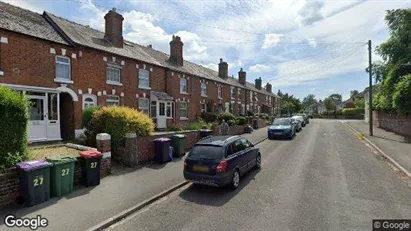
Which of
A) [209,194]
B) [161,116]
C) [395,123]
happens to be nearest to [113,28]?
[161,116]

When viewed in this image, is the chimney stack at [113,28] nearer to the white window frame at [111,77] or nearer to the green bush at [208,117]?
the white window frame at [111,77]

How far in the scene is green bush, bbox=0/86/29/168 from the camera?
21.9ft

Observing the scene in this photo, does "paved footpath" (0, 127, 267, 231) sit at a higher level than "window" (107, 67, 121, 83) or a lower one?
lower

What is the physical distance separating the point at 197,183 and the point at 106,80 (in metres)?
12.0

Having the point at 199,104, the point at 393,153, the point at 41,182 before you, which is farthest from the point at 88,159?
the point at 199,104

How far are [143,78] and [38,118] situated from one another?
868 centimetres

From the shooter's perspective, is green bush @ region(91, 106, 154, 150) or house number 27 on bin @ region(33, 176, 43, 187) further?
green bush @ region(91, 106, 154, 150)

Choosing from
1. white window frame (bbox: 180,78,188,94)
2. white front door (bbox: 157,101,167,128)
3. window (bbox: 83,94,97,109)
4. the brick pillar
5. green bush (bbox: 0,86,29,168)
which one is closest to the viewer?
green bush (bbox: 0,86,29,168)

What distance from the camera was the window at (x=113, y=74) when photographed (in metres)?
18.0

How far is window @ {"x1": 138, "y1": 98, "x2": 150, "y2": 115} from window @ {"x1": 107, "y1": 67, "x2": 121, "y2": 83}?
104 inches

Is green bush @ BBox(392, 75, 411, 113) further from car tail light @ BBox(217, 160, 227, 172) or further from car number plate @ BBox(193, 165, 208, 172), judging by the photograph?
car number plate @ BBox(193, 165, 208, 172)

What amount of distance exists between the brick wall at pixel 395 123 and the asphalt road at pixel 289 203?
13.2 m

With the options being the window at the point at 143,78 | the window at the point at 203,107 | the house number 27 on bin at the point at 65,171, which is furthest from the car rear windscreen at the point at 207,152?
the window at the point at 203,107

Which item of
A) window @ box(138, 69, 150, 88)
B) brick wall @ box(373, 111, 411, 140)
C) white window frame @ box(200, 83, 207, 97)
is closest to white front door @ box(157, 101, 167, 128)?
window @ box(138, 69, 150, 88)
